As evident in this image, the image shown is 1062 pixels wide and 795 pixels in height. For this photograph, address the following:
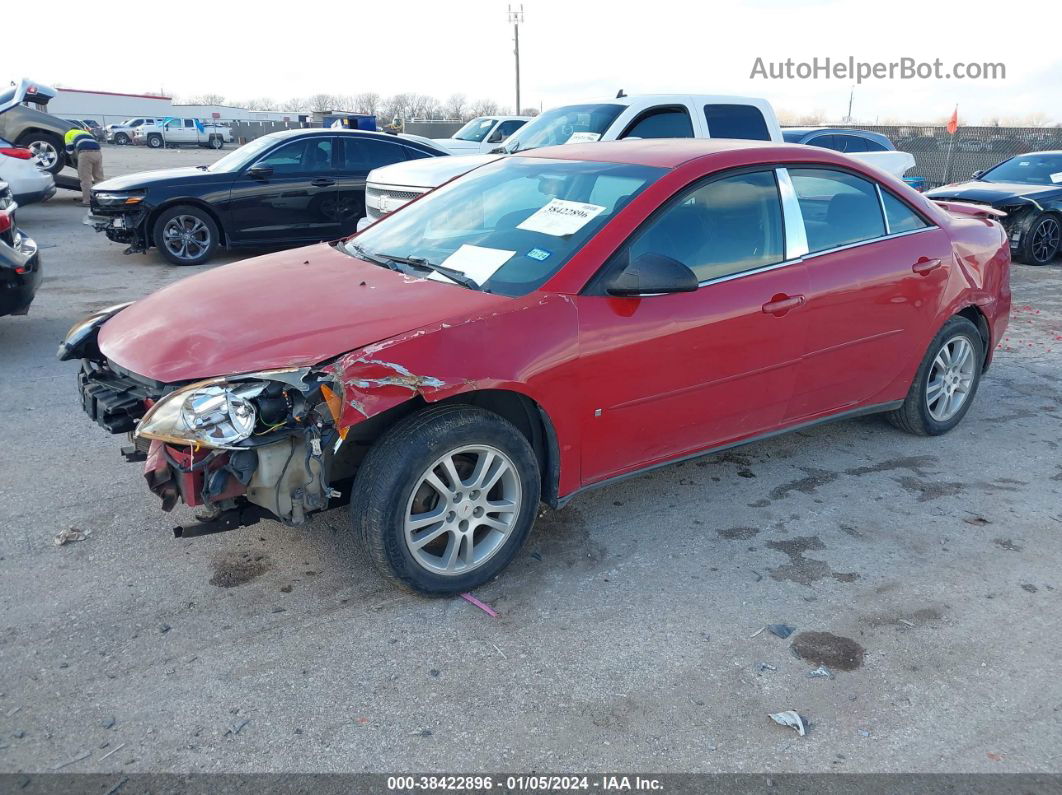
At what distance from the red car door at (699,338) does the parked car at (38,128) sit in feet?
52.2

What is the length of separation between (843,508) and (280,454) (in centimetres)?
278

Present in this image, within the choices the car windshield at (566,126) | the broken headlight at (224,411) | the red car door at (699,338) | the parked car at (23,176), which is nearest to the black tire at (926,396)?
the red car door at (699,338)

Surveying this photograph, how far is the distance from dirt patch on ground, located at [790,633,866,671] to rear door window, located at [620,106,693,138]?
658cm

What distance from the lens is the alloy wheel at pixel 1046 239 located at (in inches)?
457

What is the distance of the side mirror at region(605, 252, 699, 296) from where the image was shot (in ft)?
11.5

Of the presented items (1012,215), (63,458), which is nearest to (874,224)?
(63,458)

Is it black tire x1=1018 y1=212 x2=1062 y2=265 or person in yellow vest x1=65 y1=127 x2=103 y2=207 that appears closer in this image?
black tire x1=1018 y1=212 x2=1062 y2=265

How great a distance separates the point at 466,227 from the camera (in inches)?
165

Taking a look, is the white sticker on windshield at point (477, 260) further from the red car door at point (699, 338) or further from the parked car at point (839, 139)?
the parked car at point (839, 139)

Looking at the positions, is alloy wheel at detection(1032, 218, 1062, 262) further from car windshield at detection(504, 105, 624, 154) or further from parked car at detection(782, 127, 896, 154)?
car windshield at detection(504, 105, 624, 154)

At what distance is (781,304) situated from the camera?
13.3 feet

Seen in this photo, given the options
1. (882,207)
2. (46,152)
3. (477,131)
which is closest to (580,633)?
(882,207)

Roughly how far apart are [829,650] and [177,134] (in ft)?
176

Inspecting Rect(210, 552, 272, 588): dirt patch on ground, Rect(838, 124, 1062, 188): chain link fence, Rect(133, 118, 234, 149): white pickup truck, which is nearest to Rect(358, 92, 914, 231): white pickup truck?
Rect(210, 552, 272, 588): dirt patch on ground
